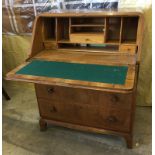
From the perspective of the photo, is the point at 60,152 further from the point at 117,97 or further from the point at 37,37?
the point at 37,37

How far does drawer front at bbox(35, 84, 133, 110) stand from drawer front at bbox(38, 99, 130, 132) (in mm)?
39

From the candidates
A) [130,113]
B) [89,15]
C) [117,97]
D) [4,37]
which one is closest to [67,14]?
[89,15]

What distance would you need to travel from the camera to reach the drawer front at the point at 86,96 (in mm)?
1396

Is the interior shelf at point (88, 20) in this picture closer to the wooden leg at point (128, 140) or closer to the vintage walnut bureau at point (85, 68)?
the vintage walnut bureau at point (85, 68)

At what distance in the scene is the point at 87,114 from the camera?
158 centimetres

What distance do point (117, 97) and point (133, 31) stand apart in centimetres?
61

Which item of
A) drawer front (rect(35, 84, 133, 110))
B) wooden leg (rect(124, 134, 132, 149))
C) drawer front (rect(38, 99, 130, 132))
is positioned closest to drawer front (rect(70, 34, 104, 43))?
drawer front (rect(35, 84, 133, 110))

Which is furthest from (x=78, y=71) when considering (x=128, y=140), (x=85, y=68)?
(x=128, y=140)

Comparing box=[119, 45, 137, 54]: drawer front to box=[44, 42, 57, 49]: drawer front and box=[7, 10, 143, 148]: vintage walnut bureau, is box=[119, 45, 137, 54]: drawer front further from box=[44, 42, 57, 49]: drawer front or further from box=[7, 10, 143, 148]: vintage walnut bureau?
box=[44, 42, 57, 49]: drawer front

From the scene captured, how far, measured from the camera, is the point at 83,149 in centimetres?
165

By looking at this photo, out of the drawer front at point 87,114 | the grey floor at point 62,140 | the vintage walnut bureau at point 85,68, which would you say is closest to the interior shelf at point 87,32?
the vintage walnut bureau at point 85,68

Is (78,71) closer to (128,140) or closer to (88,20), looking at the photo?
(88,20)

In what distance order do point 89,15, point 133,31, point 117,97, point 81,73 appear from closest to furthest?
1. point 81,73
2. point 117,97
3. point 89,15
4. point 133,31

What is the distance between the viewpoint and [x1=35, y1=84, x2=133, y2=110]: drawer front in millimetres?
1396
